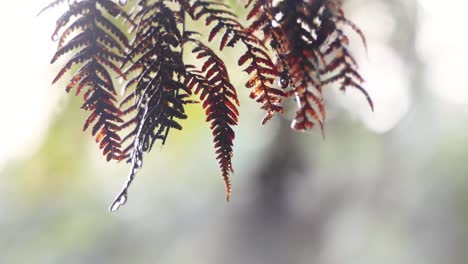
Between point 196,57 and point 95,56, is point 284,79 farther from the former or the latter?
point 95,56

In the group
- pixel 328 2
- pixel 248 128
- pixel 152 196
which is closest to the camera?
pixel 328 2

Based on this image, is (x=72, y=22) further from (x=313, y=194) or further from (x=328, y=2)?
(x=313, y=194)

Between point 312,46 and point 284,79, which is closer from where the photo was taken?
point 312,46

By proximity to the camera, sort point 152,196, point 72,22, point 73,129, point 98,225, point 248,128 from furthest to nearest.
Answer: point 152,196 → point 98,225 → point 248,128 → point 73,129 → point 72,22

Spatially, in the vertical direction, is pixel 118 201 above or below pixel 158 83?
below

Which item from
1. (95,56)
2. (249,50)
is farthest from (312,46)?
(95,56)

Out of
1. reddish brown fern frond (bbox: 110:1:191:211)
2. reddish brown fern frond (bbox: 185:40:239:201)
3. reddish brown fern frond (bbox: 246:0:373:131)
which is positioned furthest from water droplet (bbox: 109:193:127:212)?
reddish brown fern frond (bbox: 246:0:373:131)

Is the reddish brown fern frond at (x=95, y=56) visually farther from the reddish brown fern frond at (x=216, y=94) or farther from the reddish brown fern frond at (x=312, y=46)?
the reddish brown fern frond at (x=312, y=46)

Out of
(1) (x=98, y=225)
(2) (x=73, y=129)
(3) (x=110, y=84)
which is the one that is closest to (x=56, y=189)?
(1) (x=98, y=225)

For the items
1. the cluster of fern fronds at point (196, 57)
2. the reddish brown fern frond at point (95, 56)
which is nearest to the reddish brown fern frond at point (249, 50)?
the cluster of fern fronds at point (196, 57)
